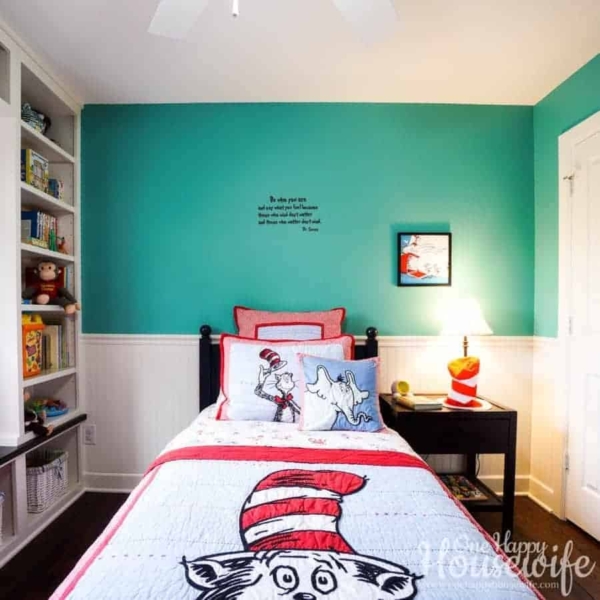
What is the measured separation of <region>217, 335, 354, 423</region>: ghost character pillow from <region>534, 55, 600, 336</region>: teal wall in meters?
1.38

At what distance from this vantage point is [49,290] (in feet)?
7.32

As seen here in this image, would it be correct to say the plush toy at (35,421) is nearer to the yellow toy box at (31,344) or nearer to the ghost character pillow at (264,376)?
the yellow toy box at (31,344)

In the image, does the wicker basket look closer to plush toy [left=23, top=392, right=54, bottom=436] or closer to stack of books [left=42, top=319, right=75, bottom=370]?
plush toy [left=23, top=392, right=54, bottom=436]

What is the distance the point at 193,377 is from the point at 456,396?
1620 mm

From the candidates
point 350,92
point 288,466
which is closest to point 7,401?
point 288,466

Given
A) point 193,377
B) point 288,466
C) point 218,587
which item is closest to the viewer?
point 218,587

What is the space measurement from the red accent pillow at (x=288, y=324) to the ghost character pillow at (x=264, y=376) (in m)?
0.18

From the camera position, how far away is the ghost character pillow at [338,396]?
174 centimetres

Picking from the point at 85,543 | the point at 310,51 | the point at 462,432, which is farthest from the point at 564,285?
the point at 85,543

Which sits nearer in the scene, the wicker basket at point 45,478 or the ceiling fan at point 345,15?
the ceiling fan at point 345,15

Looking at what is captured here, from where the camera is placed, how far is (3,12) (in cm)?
172

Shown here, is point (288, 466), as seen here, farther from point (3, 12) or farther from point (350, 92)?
point (3, 12)

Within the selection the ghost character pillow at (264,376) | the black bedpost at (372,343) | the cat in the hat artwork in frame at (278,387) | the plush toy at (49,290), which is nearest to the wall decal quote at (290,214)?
the black bedpost at (372,343)

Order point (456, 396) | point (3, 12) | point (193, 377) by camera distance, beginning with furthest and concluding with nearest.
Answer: point (193, 377) < point (456, 396) < point (3, 12)
